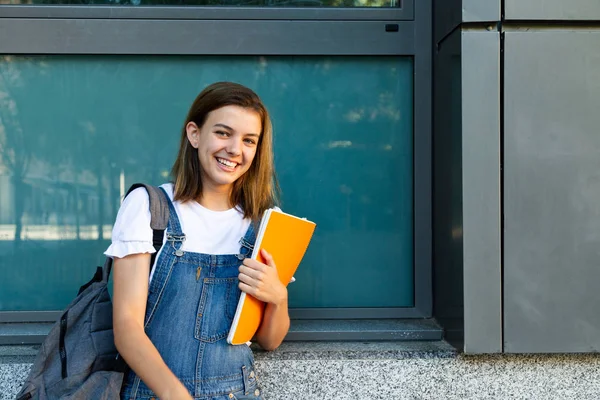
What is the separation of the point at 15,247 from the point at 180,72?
129 cm

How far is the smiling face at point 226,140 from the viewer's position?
8.11 ft

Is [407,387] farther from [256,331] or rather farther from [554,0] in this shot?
[554,0]

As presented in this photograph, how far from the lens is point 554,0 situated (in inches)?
116

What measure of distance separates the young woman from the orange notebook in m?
0.04

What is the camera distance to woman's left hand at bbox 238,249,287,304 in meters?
2.41

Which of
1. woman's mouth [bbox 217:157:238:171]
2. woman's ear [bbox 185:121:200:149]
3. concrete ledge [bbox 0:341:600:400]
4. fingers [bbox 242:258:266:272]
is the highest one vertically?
woman's ear [bbox 185:121:200:149]

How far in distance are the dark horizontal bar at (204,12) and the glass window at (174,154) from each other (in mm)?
219

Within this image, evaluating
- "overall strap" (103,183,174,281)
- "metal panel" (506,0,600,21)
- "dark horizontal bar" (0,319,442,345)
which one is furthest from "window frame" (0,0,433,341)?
"overall strap" (103,183,174,281)

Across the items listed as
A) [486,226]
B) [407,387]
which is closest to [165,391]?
[407,387]

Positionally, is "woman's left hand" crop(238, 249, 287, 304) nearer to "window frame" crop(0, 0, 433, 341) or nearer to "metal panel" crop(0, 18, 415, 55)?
"window frame" crop(0, 0, 433, 341)

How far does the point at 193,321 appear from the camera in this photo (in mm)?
2426

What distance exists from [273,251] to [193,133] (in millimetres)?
562

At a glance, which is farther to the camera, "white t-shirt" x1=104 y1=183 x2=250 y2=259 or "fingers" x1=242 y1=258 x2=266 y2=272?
"fingers" x1=242 y1=258 x2=266 y2=272

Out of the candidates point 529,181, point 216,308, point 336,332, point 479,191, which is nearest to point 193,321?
point 216,308
